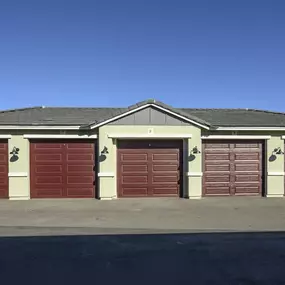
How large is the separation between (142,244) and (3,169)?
9204 mm

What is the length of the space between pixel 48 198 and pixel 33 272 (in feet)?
30.7

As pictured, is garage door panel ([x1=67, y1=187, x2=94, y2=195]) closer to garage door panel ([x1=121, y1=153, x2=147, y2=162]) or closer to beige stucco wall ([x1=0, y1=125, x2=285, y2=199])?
beige stucco wall ([x1=0, y1=125, x2=285, y2=199])

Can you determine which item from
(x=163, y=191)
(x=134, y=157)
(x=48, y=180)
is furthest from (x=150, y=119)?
(x=48, y=180)

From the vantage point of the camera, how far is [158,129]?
1467 centimetres

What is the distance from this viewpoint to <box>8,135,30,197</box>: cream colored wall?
14516mm

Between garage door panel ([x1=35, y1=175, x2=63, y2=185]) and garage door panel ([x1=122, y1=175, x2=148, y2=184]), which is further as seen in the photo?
garage door panel ([x1=122, y1=175, x2=148, y2=184])

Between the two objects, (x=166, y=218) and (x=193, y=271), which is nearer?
(x=193, y=271)

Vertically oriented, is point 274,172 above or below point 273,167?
below

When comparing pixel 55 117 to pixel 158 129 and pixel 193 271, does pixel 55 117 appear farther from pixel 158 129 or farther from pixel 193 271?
pixel 193 271

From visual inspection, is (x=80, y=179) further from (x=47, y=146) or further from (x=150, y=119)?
(x=150, y=119)

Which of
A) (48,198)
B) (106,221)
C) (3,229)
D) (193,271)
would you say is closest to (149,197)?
(48,198)

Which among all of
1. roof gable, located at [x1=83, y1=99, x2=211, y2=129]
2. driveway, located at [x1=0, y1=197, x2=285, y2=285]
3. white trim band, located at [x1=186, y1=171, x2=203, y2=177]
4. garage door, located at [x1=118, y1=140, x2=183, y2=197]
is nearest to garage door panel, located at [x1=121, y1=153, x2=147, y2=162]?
garage door, located at [x1=118, y1=140, x2=183, y2=197]

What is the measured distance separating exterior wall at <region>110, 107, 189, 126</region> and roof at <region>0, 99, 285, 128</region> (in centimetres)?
25

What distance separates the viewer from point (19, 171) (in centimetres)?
1455
